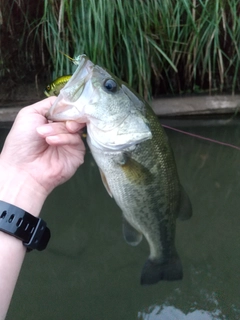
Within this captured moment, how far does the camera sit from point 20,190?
4.40 ft

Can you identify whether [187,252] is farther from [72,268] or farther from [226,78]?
[226,78]

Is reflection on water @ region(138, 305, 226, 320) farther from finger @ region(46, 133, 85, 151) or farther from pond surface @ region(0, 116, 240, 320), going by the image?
finger @ region(46, 133, 85, 151)

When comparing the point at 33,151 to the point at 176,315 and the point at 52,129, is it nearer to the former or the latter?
the point at 52,129

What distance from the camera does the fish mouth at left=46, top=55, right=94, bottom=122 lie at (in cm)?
124

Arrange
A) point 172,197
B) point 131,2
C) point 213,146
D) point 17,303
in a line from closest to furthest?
point 172,197, point 17,303, point 131,2, point 213,146

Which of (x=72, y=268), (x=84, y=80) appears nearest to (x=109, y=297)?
(x=72, y=268)

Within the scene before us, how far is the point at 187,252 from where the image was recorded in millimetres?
2406

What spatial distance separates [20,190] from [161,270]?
2.74ft

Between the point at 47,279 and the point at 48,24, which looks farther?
the point at 48,24

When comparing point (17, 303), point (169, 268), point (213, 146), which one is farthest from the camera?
point (213, 146)

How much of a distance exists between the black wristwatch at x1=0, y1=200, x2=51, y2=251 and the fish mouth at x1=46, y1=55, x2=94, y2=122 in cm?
35

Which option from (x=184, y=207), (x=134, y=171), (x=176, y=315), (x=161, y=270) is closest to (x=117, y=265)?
(x=176, y=315)

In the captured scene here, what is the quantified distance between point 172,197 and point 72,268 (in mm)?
1084

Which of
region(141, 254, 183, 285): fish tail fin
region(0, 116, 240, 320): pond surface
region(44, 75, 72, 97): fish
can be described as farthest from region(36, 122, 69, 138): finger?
region(0, 116, 240, 320): pond surface
